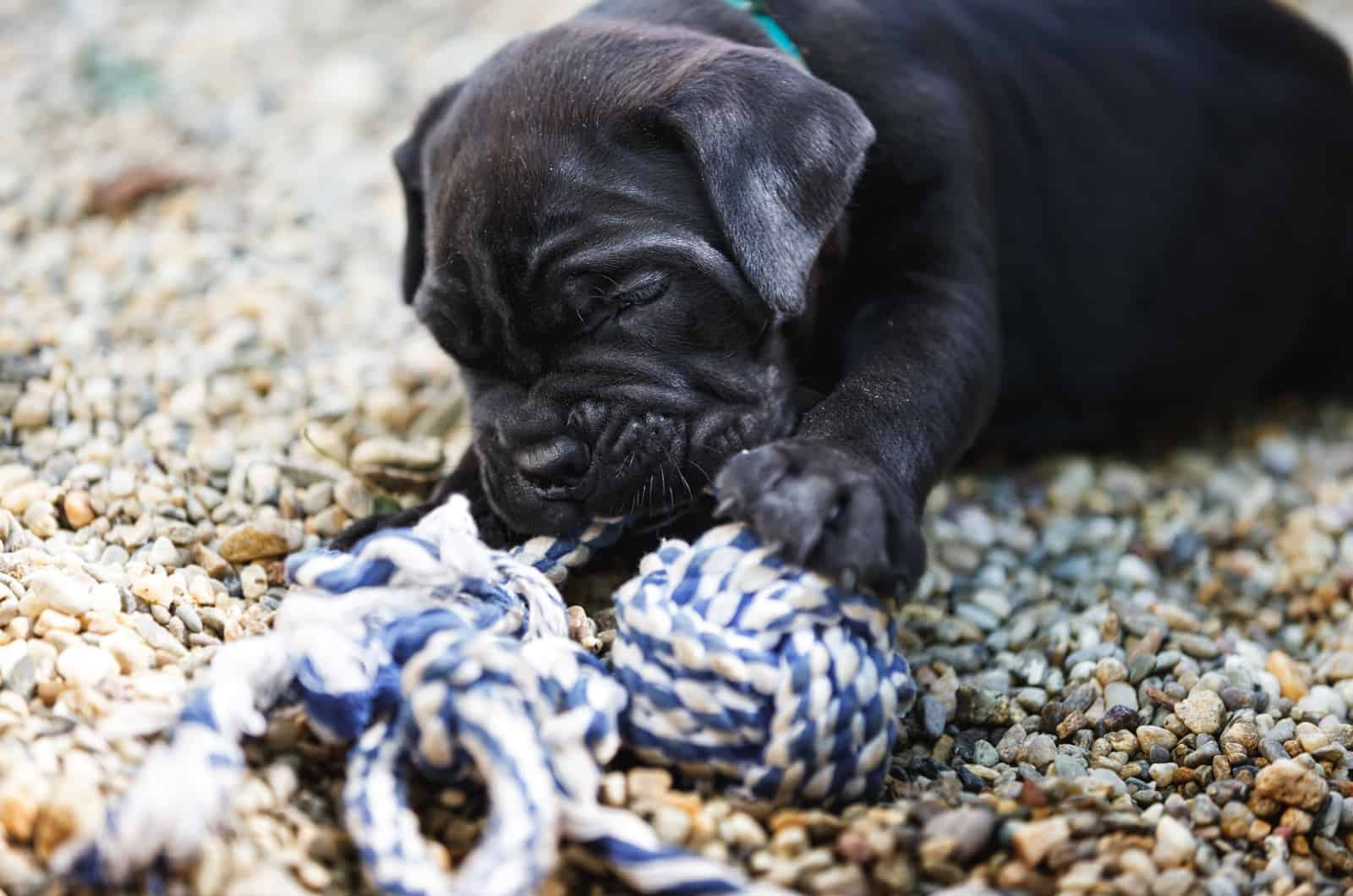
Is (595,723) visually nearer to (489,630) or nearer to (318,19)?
(489,630)

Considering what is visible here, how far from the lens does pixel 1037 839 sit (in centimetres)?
200

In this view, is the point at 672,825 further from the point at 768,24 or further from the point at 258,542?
the point at 768,24

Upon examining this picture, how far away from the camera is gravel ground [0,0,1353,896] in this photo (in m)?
2.01

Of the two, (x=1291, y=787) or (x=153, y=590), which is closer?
(x=1291, y=787)

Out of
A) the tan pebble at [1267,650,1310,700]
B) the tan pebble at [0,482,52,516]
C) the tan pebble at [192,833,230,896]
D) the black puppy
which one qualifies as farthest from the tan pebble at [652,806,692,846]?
the tan pebble at [0,482,52,516]

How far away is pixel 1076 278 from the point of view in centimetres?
388

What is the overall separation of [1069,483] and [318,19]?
4326 millimetres

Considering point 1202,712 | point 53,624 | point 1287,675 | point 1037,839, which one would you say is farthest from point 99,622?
point 1287,675

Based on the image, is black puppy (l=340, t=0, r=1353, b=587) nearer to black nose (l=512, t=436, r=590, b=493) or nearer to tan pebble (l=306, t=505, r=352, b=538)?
black nose (l=512, t=436, r=590, b=493)

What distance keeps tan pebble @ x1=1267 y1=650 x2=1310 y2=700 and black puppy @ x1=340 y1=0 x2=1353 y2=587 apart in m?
0.78

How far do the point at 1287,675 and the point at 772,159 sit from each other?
1.51m

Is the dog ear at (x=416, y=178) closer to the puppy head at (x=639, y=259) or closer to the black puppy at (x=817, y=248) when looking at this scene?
the black puppy at (x=817, y=248)

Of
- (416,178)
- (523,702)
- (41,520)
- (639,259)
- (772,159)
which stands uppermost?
(772,159)

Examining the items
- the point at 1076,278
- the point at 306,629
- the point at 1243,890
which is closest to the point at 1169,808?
the point at 1243,890
